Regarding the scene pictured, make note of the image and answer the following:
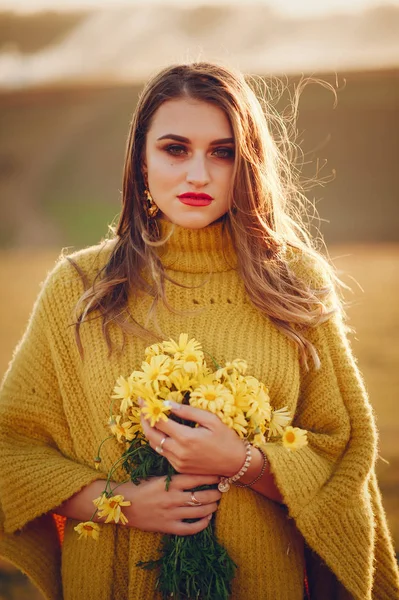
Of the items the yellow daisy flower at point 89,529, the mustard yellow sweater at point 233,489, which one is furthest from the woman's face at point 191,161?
the yellow daisy flower at point 89,529

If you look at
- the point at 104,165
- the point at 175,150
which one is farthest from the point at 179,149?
the point at 104,165

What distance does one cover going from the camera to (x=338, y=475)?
2275 millimetres

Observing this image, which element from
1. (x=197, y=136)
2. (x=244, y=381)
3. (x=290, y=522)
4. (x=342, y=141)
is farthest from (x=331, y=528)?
(x=342, y=141)

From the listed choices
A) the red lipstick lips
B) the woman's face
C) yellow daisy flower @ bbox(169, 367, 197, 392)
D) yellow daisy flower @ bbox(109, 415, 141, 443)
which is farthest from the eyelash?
yellow daisy flower @ bbox(109, 415, 141, 443)

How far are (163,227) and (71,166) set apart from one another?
38.3ft

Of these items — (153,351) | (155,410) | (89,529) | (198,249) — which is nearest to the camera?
(155,410)

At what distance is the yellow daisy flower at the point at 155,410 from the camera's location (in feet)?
6.22

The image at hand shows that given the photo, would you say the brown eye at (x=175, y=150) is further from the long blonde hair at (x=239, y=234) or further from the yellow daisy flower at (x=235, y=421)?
the yellow daisy flower at (x=235, y=421)

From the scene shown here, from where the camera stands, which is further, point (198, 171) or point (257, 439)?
point (198, 171)

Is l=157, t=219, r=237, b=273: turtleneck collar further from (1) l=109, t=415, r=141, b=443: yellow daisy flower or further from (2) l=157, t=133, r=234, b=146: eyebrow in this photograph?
(1) l=109, t=415, r=141, b=443: yellow daisy flower

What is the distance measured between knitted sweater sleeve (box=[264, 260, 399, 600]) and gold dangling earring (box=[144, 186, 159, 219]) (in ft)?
2.30

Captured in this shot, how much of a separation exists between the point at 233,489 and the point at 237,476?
0.43ft

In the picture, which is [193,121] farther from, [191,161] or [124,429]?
[124,429]

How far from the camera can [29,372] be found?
2.35 meters
